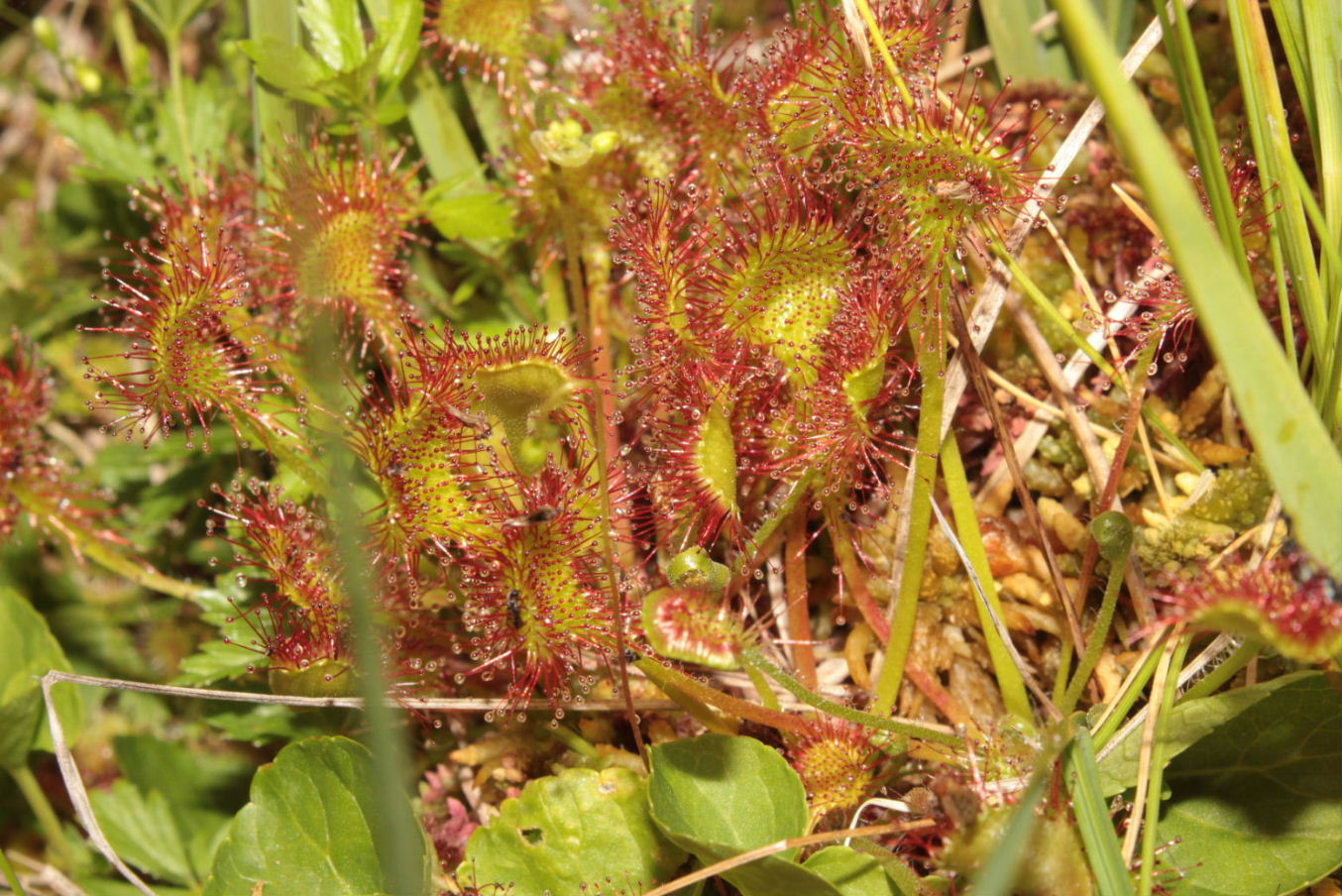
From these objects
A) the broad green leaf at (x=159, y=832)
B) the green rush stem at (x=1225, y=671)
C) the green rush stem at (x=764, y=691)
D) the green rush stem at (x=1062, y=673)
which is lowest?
the broad green leaf at (x=159, y=832)

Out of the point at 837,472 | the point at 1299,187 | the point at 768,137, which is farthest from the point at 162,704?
the point at 1299,187

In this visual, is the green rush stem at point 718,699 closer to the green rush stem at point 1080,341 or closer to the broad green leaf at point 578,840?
the broad green leaf at point 578,840

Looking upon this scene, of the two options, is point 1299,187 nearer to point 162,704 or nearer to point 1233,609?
point 1233,609

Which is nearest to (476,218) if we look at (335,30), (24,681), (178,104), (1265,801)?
(335,30)

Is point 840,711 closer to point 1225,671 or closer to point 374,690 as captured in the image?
point 1225,671

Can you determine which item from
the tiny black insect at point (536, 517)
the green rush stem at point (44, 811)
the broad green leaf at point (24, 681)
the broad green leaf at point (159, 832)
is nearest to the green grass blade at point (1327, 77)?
the tiny black insect at point (536, 517)
